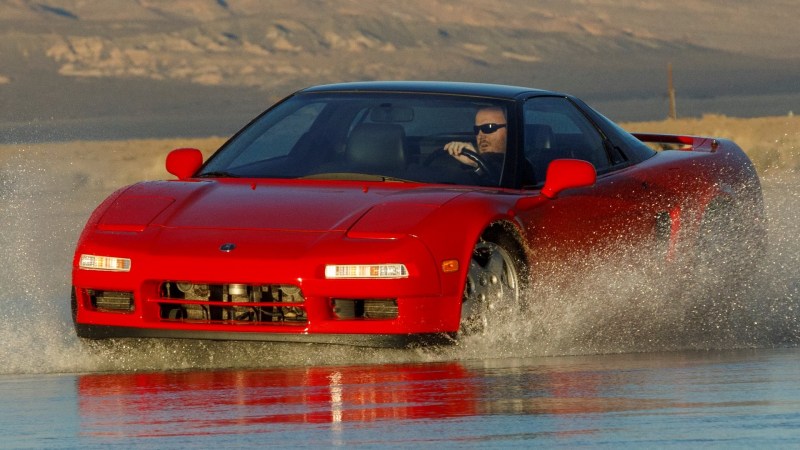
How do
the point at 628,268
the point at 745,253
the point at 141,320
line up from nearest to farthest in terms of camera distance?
1. the point at 141,320
2. the point at 628,268
3. the point at 745,253

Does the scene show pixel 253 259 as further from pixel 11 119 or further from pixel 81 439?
pixel 11 119

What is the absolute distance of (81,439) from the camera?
620 cm

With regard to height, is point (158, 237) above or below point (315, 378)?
above

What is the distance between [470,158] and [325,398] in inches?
101

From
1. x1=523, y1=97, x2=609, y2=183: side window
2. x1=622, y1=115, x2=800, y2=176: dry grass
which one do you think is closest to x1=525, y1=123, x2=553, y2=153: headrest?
x1=523, y1=97, x2=609, y2=183: side window

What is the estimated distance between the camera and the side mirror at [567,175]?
29.5 feet

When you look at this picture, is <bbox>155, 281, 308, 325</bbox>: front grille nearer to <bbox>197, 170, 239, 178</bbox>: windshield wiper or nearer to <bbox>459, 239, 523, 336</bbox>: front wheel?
<bbox>459, 239, 523, 336</bbox>: front wheel

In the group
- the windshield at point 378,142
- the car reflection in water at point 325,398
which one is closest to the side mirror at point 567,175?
the windshield at point 378,142

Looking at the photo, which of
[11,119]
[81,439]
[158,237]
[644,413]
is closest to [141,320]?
[158,237]

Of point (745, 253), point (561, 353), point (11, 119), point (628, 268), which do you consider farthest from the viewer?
point (11, 119)

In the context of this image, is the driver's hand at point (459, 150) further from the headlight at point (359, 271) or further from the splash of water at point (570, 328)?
the headlight at point (359, 271)

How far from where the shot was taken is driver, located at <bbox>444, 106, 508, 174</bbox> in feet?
30.6

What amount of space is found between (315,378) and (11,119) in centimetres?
13191

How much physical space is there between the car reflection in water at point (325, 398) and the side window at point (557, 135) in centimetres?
191
